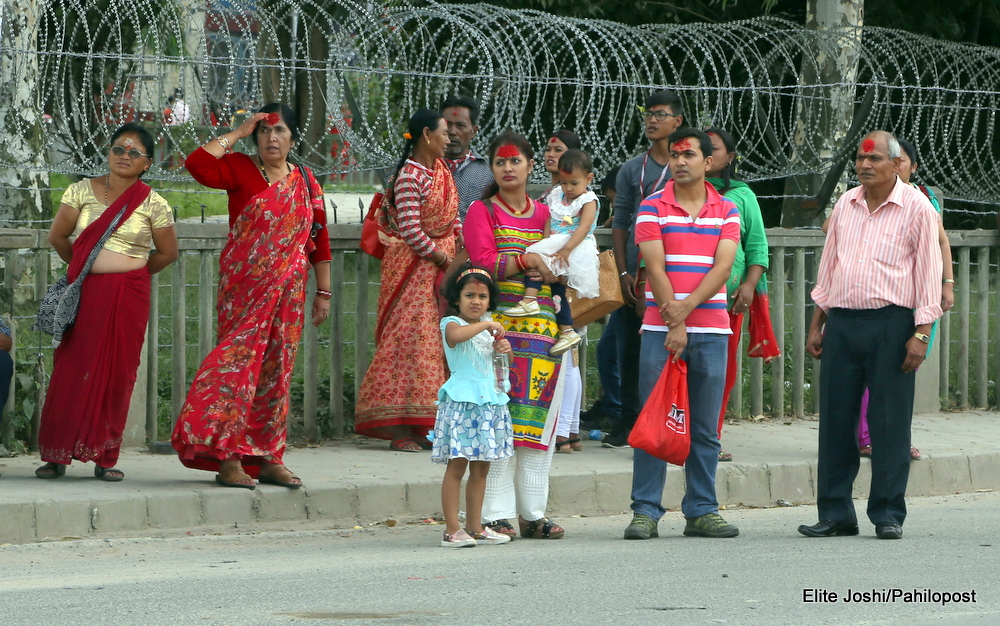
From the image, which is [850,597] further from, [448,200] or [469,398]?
[448,200]

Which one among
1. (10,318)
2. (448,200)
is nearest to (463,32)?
(448,200)

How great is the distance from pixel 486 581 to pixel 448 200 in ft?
10.5

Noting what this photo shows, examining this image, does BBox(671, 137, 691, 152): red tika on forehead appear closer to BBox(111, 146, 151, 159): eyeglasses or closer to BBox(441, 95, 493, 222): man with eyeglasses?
BBox(441, 95, 493, 222): man with eyeglasses

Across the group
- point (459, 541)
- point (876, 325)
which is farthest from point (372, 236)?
point (876, 325)

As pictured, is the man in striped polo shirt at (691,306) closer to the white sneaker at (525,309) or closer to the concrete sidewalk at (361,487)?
the white sneaker at (525,309)

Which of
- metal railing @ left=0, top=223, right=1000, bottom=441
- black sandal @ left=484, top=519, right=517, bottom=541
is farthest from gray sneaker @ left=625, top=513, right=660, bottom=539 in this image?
metal railing @ left=0, top=223, right=1000, bottom=441

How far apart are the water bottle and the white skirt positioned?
0.46 metres

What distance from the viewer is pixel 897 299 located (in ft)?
20.6

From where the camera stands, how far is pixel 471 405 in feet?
19.8

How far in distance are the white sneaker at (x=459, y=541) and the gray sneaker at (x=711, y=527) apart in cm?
105

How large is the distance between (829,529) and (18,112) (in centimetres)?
641

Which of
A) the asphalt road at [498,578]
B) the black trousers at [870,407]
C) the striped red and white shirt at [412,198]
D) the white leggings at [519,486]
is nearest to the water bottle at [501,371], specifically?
the white leggings at [519,486]

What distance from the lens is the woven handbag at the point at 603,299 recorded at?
7875 millimetres

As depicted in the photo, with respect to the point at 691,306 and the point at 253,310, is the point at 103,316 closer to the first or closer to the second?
the point at 253,310
